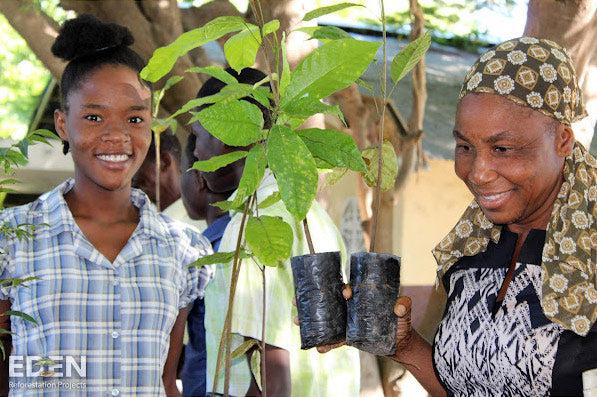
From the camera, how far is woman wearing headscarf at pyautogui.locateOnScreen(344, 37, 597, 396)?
261 centimetres

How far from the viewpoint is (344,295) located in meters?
2.79

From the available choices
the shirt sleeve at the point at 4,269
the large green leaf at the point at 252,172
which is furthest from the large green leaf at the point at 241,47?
the shirt sleeve at the point at 4,269

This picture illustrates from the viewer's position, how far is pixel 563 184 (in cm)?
271

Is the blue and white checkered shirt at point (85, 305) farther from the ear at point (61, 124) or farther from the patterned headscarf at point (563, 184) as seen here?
the patterned headscarf at point (563, 184)

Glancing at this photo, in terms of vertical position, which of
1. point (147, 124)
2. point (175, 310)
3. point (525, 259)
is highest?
point (147, 124)

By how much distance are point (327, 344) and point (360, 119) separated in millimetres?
3791

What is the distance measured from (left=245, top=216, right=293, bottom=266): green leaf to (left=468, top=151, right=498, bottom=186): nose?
1.59 feet

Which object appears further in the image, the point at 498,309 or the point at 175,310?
the point at 175,310

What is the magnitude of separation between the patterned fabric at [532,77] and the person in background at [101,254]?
3.95ft

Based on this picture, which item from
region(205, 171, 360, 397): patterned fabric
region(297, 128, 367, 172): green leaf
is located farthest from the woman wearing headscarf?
region(205, 171, 360, 397): patterned fabric

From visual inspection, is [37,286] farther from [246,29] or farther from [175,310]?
[246,29]

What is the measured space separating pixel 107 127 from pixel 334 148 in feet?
3.89

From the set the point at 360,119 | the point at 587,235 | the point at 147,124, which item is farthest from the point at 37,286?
the point at 360,119

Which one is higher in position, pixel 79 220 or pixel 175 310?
pixel 79 220
